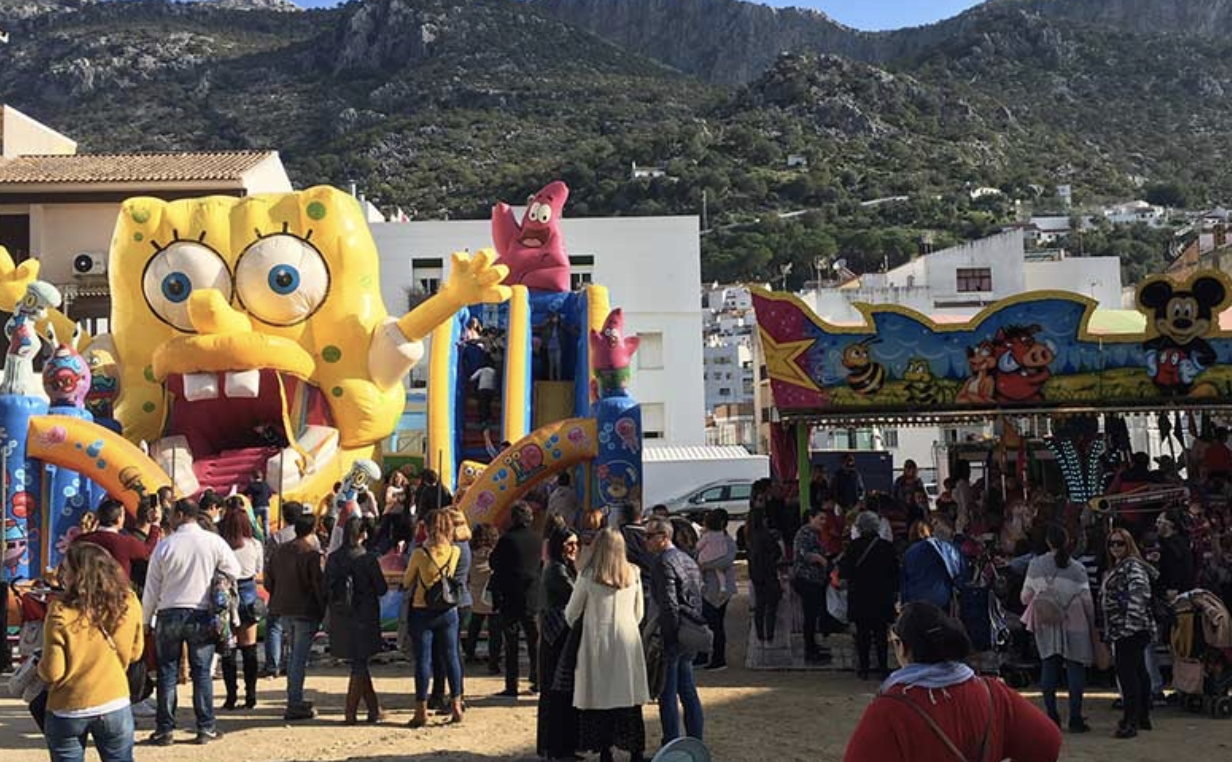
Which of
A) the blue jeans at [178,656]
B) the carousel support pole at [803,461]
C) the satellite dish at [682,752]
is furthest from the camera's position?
the carousel support pole at [803,461]

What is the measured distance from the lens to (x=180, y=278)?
681 inches

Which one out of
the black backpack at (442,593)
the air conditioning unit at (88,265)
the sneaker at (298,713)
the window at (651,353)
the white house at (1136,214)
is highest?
the white house at (1136,214)

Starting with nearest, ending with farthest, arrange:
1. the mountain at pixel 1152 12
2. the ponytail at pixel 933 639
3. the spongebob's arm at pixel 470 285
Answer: the ponytail at pixel 933 639 → the spongebob's arm at pixel 470 285 → the mountain at pixel 1152 12

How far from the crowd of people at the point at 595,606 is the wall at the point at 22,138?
27.9 meters

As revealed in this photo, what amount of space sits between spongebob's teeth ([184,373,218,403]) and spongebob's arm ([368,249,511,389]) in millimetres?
2093

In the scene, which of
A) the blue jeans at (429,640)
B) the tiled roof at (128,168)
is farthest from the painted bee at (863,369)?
the tiled roof at (128,168)

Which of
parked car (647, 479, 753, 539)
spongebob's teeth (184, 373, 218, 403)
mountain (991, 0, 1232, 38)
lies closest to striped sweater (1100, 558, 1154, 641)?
spongebob's teeth (184, 373, 218, 403)

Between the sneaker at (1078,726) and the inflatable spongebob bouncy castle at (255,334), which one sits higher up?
the inflatable spongebob bouncy castle at (255,334)

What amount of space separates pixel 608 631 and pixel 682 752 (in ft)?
7.48

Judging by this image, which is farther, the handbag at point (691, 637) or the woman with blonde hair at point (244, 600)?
the woman with blonde hair at point (244, 600)

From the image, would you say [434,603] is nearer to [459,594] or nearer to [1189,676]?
[459,594]

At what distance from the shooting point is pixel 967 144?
85.9 m

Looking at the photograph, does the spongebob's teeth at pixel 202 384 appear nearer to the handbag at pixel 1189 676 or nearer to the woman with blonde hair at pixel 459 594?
the woman with blonde hair at pixel 459 594

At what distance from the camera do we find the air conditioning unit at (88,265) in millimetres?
32812
